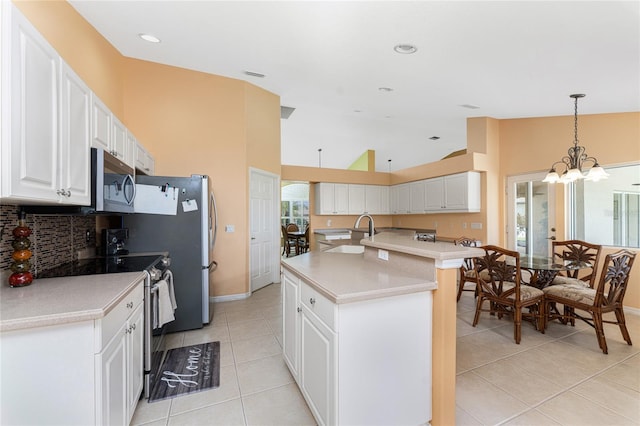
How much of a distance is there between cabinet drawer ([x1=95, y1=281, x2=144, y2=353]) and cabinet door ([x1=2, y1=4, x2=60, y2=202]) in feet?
2.12

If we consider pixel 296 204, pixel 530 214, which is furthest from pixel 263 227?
pixel 296 204

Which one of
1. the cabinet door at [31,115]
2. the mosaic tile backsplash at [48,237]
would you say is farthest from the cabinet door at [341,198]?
the cabinet door at [31,115]

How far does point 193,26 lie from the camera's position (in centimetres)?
273

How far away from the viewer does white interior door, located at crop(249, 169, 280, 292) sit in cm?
445

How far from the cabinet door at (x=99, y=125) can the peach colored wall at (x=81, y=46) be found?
686 millimetres

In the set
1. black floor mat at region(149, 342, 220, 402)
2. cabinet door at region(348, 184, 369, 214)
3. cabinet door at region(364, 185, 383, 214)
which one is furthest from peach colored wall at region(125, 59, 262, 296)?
cabinet door at region(364, 185, 383, 214)

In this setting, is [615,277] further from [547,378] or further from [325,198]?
[325,198]

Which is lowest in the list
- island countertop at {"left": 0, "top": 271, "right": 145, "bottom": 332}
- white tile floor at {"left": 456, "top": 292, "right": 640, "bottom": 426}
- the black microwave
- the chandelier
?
white tile floor at {"left": 456, "top": 292, "right": 640, "bottom": 426}

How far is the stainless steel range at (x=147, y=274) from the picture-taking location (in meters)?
1.91

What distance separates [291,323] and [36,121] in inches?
72.5

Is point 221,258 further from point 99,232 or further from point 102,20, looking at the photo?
point 102,20

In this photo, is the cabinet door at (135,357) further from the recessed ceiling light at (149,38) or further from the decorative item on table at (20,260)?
the recessed ceiling light at (149,38)

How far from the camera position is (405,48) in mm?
2639

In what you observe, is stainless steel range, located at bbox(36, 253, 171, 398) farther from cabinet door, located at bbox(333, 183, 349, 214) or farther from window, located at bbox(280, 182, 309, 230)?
window, located at bbox(280, 182, 309, 230)
